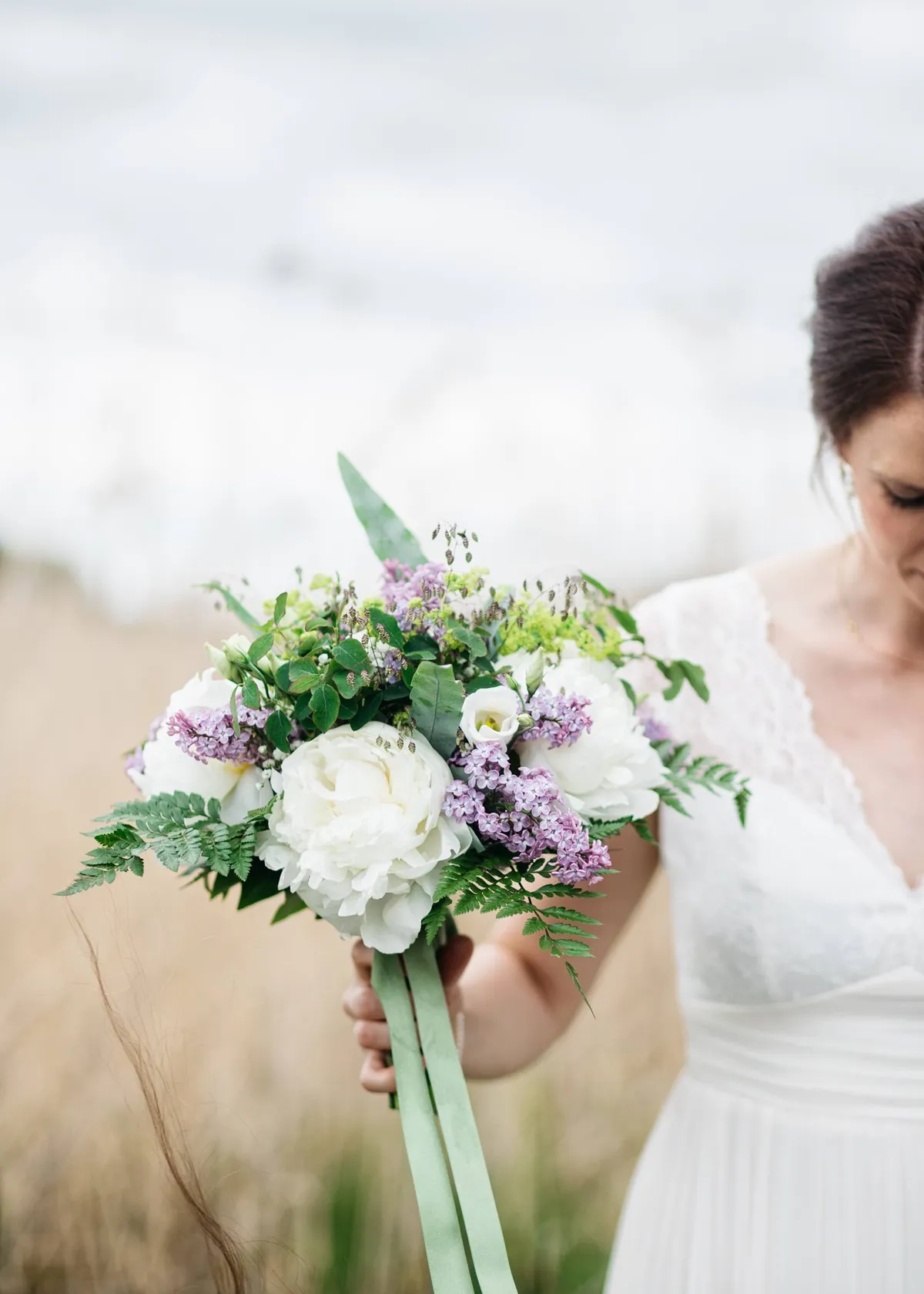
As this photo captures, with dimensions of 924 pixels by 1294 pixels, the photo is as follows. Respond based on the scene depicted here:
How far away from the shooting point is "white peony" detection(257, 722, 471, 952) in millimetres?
684

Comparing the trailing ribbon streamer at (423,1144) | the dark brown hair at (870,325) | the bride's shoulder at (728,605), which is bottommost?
the trailing ribbon streamer at (423,1144)

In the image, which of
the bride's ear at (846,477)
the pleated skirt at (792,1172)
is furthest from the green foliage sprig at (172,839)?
the bride's ear at (846,477)

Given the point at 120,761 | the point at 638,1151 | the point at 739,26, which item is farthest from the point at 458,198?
the point at 638,1151

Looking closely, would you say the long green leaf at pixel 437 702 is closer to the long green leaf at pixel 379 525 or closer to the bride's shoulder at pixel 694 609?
the long green leaf at pixel 379 525

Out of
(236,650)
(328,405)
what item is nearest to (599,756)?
(236,650)

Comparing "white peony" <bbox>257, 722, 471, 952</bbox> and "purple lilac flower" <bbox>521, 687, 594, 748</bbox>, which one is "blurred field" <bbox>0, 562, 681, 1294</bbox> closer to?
"white peony" <bbox>257, 722, 471, 952</bbox>

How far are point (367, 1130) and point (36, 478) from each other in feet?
5.03

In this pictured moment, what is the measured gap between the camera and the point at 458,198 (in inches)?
182

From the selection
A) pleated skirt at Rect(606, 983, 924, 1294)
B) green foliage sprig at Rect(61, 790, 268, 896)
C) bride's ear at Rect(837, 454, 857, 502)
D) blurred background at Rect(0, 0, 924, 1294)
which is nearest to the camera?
green foliage sprig at Rect(61, 790, 268, 896)

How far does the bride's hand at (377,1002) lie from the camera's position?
→ 0.91 metres

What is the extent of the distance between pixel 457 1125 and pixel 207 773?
12.9 inches

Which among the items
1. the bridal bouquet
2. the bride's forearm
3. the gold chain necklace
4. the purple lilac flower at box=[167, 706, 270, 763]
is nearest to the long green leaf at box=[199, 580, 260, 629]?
the bridal bouquet

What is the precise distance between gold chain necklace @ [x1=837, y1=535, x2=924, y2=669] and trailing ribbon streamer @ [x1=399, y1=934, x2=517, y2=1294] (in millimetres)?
710

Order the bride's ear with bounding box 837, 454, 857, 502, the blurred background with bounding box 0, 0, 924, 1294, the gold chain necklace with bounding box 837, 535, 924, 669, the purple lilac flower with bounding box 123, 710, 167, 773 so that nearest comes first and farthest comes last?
the purple lilac flower with bounding box 123, 710, 167, 773, the bride's ear with bounding box 837, 454, 857, 502, the gold chain necklace with bounding box 837, 535, 924, 669, the blurred background with bounding box 0, 0, 924, 1294
